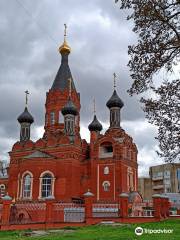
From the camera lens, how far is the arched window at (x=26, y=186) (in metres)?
30.8

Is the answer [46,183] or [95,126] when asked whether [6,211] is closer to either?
[46,183]

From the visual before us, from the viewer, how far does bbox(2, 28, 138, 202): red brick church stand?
98.9 ft

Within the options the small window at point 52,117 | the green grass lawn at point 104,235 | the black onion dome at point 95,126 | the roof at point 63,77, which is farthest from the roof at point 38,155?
the green grass lawn at point 104,235

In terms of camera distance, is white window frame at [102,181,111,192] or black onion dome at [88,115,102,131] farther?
black onion dome at [88,115,102,131]

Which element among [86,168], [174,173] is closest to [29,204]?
[86,168]

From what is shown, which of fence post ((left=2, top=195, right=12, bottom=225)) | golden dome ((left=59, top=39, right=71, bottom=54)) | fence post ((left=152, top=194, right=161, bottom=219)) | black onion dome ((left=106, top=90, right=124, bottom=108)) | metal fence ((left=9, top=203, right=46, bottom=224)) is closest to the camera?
fence post ((left=2, top=195, right=12, bottom=225))

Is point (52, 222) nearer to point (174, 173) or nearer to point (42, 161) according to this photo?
point (42, 161)

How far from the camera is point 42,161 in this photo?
3073 centimetres

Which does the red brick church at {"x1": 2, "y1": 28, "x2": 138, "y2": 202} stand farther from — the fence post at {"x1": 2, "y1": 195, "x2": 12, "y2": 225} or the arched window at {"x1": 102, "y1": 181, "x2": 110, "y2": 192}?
the fence post at {"x1": 2, "y1": 195, "x2": 12, "y2": 225}

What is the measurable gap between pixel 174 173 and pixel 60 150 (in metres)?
42.1

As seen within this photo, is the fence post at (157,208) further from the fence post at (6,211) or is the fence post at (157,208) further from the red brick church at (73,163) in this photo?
the fence post at (6,211)

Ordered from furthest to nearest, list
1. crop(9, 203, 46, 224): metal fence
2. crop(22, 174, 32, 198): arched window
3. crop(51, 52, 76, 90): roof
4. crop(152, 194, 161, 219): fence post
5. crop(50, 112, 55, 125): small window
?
crop(51, 52, 76, 90): roof → crop(50, 112, 55, 125): small window → crop(22, 174, 32, 198): arched window → crop(9, 203, 46, 224): metal fence → crop(152, 194, 161, 219): fence post

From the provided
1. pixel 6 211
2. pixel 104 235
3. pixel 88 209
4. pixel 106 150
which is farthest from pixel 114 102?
pixel 104 235

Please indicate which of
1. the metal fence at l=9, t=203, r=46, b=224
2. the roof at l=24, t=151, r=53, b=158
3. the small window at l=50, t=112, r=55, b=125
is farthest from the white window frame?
the small window at l=50, t=112, r=55, b=125
